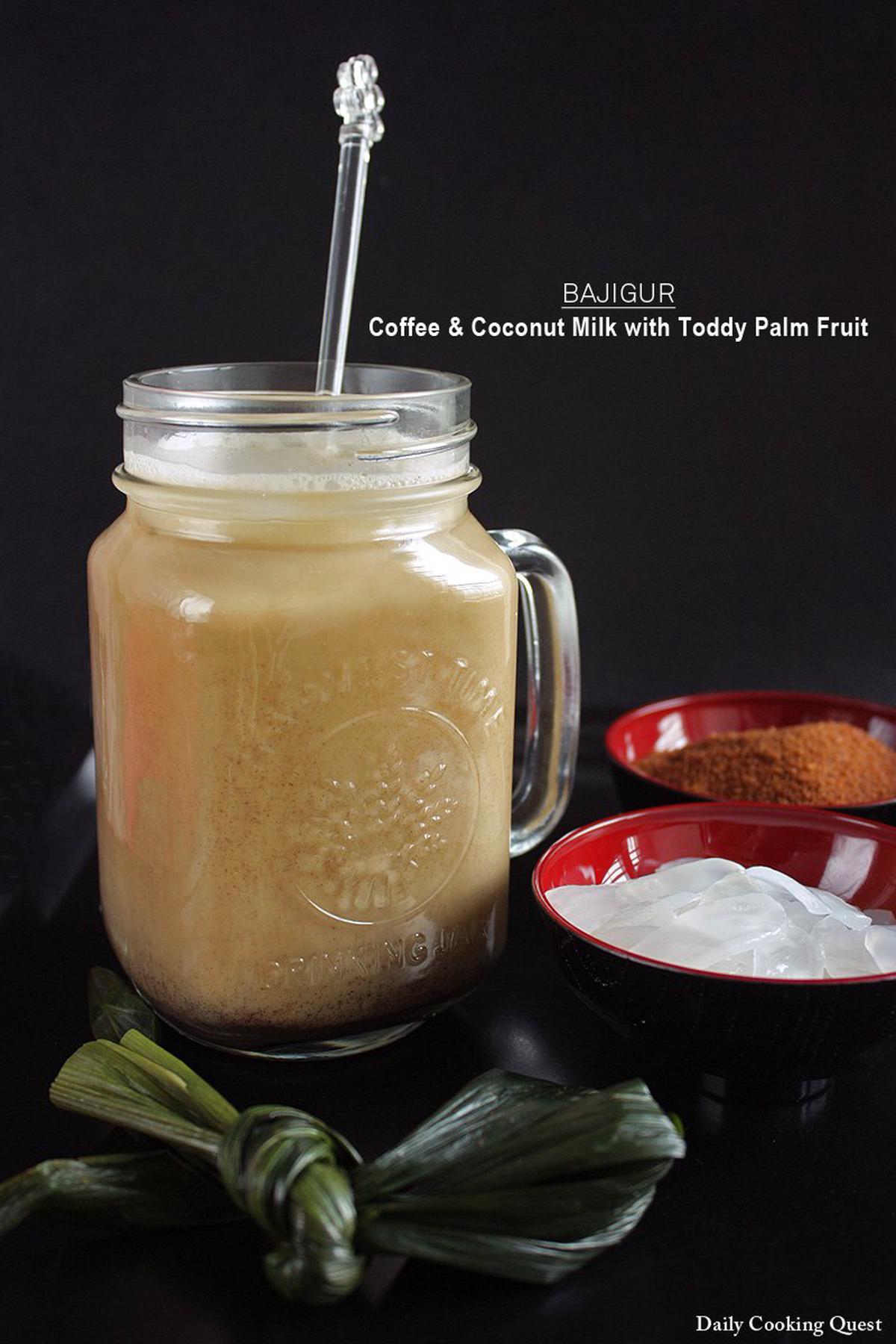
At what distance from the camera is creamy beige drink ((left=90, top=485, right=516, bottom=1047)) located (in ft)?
2.28

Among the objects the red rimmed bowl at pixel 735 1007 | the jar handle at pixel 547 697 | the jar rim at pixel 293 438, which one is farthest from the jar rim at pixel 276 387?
the red rimmed bowl at pixel 735 1007

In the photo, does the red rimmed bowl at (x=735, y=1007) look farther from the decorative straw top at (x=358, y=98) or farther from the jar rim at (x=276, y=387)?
the decorative straw top at (x=358, y=98)

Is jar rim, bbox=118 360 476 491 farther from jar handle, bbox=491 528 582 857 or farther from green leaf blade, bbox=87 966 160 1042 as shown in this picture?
green leaf blade, bbox=87 966 160 1042

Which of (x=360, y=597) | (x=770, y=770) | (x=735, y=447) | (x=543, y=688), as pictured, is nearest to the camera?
(x=360, y=597)

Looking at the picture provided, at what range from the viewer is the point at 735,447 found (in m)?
1.34

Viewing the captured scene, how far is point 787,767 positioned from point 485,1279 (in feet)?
1.71

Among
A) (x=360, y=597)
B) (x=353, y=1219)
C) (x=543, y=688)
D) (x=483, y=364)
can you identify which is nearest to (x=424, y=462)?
(x=360, y=597)

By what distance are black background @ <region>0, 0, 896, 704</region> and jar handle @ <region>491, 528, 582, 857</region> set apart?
1.37ft

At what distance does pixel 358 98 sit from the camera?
78 cm

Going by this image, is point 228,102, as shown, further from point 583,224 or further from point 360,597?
point 360,597

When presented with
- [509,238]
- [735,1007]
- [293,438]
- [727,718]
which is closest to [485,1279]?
[735,1007]

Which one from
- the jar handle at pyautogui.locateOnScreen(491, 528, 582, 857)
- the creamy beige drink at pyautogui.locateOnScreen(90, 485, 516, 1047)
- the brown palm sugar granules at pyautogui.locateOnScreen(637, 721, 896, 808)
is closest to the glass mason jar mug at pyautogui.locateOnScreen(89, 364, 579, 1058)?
the creamy beige drink at pyautogui.locateOnScreen(90, 485, 516, 1047)

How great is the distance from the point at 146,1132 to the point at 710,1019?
0.25 meters

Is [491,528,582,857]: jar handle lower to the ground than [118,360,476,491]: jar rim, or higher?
lower
